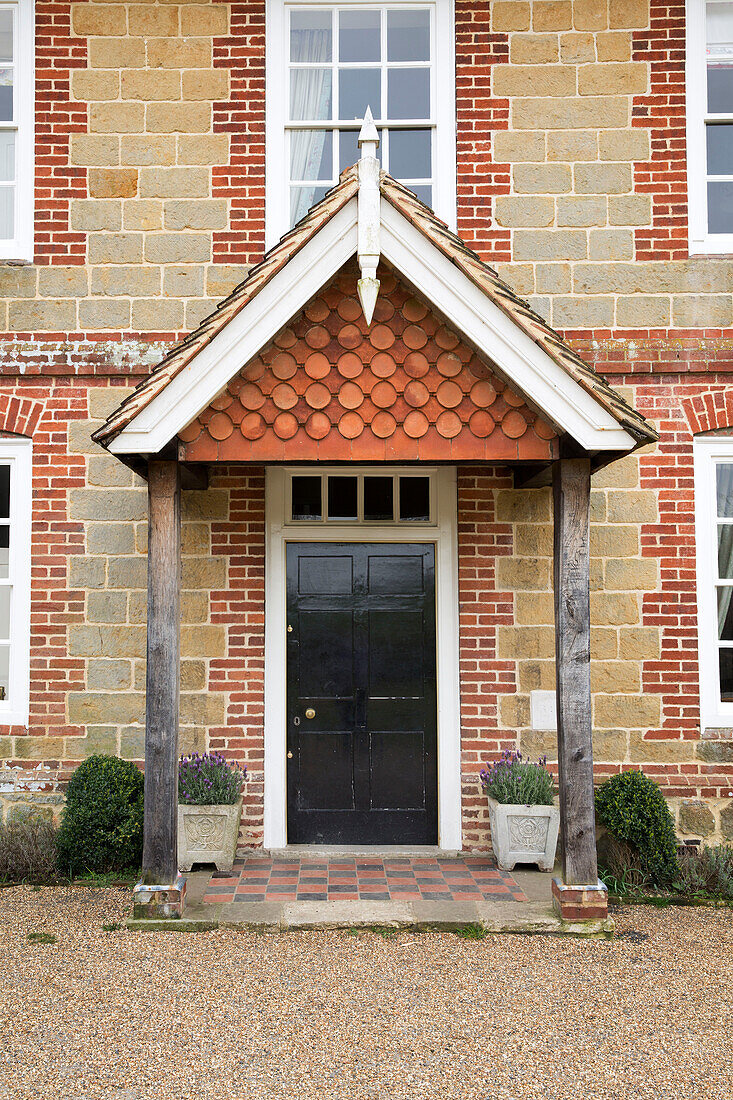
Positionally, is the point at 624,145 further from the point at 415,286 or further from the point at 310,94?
the point at 415,286

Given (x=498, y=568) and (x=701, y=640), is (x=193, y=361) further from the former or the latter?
(x=701, y=640)

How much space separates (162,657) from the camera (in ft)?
16.9

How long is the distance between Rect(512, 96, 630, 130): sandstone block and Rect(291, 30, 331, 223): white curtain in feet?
5.03

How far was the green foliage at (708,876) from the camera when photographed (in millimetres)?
5812

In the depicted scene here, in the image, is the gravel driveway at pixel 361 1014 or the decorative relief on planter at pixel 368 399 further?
the decorative relief on planter at pixel 368 399

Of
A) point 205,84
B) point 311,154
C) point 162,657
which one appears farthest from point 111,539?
point 205,84

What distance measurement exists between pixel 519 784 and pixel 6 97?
6.65 m

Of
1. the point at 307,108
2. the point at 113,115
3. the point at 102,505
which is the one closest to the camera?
the point at 102,505

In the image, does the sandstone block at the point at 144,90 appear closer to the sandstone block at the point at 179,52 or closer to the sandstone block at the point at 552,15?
the sandstone block at the point at 179,52

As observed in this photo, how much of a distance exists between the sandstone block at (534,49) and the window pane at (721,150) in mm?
1358

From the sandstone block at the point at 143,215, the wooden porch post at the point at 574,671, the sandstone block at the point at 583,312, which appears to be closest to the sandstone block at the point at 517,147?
the sandstone block at the point at 583,312

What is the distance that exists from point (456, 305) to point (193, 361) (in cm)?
150

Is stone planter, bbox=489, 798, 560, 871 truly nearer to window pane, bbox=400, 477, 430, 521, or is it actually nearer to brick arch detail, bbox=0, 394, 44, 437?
window pane, bbox=400, 477, 430, 521

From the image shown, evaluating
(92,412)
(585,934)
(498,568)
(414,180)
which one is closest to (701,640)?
(498,568)
